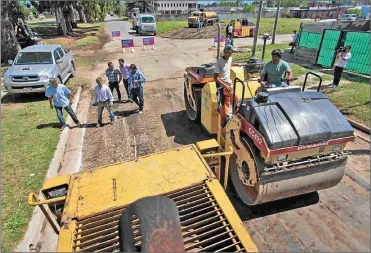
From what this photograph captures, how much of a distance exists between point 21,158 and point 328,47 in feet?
47.4

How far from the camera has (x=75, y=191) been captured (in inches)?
108

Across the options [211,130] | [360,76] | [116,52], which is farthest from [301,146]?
[116,52]

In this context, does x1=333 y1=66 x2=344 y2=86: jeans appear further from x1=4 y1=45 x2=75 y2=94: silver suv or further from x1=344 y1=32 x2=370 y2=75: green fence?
x1=4 y1=45 x2=75 y2=94: silver suv

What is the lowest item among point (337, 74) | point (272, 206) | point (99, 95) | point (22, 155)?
point (22, 155)

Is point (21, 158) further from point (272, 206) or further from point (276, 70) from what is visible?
point (276, 70)

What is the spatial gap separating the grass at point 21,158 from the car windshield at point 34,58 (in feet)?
6.94

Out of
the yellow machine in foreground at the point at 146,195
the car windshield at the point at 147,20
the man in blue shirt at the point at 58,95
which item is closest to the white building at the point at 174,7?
the car windshield at the point at 147,20

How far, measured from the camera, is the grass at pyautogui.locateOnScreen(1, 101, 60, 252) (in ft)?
14.4

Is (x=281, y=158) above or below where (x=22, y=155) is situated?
above

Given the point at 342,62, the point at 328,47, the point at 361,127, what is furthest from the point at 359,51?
the point at 361,127

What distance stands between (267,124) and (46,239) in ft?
12.4

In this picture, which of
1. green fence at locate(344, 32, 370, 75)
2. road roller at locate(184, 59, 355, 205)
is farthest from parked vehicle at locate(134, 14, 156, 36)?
road roller at locate(184, 59, 355, 205)

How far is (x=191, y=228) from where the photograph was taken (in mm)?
2381

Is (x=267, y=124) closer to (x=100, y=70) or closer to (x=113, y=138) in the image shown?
(x=113, y=138)
